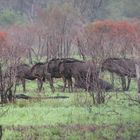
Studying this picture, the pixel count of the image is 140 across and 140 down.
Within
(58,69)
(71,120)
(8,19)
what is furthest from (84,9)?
(71,120)

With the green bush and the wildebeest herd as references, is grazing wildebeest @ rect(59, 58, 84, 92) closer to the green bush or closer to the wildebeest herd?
the wildebeest herd

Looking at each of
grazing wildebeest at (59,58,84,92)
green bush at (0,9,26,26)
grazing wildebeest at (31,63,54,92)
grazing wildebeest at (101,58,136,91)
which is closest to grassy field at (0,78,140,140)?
grazing wildebeest at (101,58,136,91)

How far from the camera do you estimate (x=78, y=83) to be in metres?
22.7

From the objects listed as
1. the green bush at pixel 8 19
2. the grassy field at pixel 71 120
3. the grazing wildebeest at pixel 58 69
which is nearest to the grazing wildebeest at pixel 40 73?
the grazing wildebeest at pixel 58 69

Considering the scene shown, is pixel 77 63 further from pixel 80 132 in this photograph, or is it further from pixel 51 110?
pixel 80 132

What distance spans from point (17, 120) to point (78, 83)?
8.85 metres

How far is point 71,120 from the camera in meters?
14.0

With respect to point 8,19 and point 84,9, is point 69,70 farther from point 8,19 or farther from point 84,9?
point 84,9

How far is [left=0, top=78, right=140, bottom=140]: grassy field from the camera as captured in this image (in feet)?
40.1

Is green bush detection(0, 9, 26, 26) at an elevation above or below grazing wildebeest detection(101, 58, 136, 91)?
above

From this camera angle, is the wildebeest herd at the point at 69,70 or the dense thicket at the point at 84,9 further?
the dense thicket at the point at 84,9

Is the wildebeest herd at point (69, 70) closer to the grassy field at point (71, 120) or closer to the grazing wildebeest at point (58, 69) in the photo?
the grazing wildebeest at point (58, 69)

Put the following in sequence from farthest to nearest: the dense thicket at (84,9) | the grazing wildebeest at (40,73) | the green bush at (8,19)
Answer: the dense thicket at (84,9)
the green bush at (8,19)
the grazing wildebeest at (40,73)

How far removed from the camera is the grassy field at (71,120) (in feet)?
40.1
